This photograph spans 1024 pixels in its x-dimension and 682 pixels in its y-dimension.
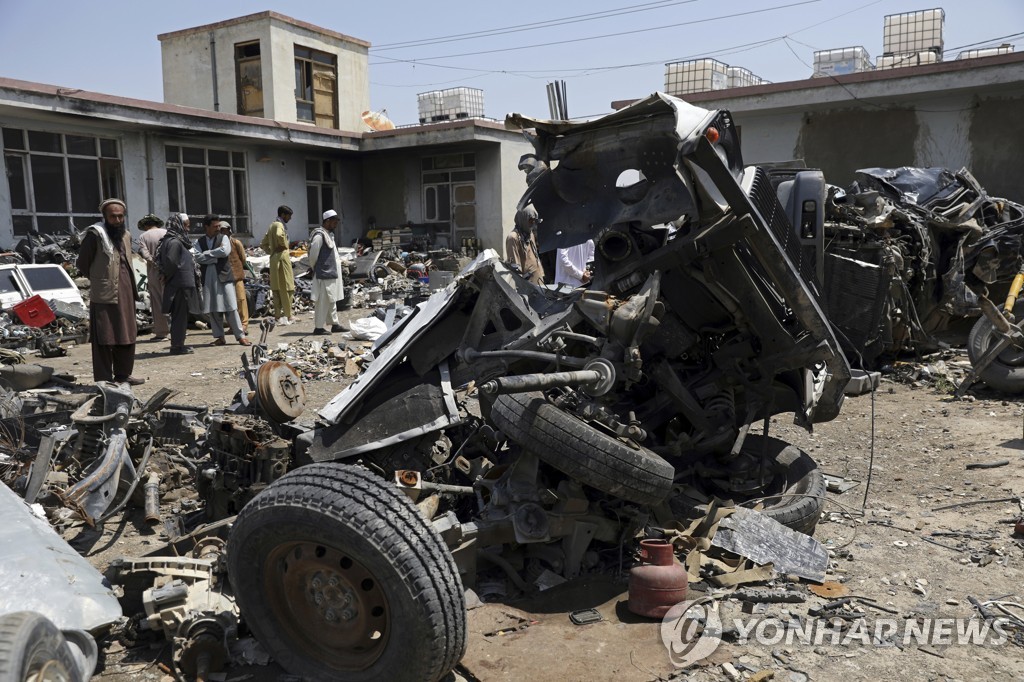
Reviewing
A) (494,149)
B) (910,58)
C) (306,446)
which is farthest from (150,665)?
(910,58)

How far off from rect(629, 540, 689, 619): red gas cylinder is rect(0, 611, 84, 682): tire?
220 centimetres

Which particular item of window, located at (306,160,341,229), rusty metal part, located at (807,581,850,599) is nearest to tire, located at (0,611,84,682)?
rusty metal part, located at (807,581,850,599)

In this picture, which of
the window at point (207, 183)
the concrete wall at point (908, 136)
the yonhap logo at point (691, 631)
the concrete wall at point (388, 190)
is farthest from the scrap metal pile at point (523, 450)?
the concrete wall at point (388, 190)

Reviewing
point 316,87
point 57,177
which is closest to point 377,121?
point 316,87

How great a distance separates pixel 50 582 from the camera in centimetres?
284

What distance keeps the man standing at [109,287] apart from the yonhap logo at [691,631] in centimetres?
664

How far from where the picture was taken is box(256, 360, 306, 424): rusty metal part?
457 cm

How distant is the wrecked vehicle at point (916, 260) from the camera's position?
809 centimetres

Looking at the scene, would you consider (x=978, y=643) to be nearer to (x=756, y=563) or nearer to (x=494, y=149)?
(x=756, y=563)

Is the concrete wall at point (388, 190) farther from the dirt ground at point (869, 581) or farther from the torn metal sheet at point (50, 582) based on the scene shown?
the torn metal sheet at point (50, 582)

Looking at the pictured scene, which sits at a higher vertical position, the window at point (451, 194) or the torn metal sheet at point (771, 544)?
the window at point (451, 194)

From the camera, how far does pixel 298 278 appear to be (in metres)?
17.3

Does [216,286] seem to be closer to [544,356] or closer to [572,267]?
[572,267]

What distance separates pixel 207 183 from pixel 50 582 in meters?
17.8
